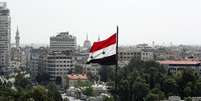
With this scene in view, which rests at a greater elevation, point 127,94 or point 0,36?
point 0,36

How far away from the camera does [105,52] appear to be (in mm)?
13258

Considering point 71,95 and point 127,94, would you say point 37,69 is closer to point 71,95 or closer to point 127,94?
point 71,95

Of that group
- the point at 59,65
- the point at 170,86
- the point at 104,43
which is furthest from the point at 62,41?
the point at 104,43

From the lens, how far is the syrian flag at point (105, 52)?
13.1 metres

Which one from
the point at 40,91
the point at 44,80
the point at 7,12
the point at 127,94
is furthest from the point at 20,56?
the point at 40,91

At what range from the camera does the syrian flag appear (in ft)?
43.1

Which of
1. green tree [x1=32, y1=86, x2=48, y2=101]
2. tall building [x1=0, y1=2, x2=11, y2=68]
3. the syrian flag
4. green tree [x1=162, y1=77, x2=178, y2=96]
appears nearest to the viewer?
the syrian flag

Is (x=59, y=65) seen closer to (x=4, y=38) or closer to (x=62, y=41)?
(x=4, y=38)

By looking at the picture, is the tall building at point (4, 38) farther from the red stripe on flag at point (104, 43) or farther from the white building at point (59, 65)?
the red stripe on flag at point (104, 43)

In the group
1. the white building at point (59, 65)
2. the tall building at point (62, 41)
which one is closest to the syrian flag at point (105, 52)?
the white building at point (59, 65)

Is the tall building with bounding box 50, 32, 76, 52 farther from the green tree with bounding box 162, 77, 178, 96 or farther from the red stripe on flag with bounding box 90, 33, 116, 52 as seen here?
the red stripe on flag with bounding box 90, 33, 116, 52

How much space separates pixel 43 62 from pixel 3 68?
8.47 meters

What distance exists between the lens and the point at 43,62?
71500 mm

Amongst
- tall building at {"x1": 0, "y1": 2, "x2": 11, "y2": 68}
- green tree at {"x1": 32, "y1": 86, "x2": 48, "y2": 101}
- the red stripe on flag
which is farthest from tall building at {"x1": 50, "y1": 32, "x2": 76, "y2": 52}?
the red stripe on flag
